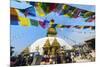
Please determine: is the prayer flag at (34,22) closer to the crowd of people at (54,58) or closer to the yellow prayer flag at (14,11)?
the yellow prayer flag at (14,11)

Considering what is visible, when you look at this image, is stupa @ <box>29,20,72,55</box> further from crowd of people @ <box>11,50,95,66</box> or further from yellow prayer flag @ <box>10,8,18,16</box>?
yellow prayer flag @ <box>10,8,18,16</box>

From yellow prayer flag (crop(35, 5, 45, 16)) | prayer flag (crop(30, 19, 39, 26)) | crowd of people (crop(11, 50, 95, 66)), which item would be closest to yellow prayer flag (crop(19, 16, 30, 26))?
prayer flag (crop(30, 19, 39, 26))

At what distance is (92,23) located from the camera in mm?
2162

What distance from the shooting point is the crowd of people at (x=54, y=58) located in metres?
1.93

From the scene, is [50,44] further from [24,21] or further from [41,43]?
[24,21]

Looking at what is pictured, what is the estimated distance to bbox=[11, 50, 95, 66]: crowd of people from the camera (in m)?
1.93

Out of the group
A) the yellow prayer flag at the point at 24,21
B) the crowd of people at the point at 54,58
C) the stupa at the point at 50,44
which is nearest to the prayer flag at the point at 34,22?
the yellow prayer flag at the point at 24,21

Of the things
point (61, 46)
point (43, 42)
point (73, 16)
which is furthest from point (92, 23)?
point (43, 42)

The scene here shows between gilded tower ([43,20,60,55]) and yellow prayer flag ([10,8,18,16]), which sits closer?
yellow prayer flag ([10,8,18,16])

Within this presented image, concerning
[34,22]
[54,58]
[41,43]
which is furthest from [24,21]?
[54,58]

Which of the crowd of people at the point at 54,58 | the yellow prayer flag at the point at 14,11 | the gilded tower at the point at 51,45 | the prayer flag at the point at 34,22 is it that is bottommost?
the crowd of people at the point at 54,58

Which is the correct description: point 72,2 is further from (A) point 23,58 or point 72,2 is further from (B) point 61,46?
(A) point 23,58

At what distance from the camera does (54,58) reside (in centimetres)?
204
